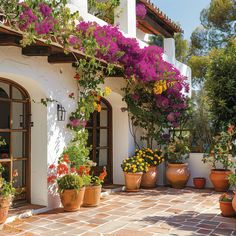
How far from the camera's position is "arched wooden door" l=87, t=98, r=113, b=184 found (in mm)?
9539

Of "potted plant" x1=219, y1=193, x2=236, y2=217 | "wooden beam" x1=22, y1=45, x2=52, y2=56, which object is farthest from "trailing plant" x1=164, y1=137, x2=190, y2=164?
"wooden beam" x1=22, y1=45, x2=52, y2=56

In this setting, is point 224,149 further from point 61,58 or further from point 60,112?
point 61,58

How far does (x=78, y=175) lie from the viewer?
7258 millimetres

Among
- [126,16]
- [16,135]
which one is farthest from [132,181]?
[126,16]

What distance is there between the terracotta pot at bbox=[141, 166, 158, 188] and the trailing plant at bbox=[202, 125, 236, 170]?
1.62m

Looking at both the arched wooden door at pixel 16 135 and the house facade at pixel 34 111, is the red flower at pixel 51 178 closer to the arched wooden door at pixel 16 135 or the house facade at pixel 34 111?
the house facade at pixel 34 111

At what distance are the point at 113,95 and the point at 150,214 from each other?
3.95m

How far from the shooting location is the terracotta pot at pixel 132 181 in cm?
933

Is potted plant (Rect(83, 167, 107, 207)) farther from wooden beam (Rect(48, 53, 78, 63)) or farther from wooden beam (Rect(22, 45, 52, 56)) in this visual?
Result: wooden beam (Rect(22, 45, 52, 56))

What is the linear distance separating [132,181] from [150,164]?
83 cm

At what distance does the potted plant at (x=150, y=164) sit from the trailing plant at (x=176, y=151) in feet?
0.97

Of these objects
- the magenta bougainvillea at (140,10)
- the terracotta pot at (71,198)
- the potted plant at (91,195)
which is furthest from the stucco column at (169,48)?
the terracotta pot at (71,198)

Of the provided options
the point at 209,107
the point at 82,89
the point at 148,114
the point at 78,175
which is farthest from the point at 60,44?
the point at 209,107

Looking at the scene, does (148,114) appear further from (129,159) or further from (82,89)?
(82,89)
